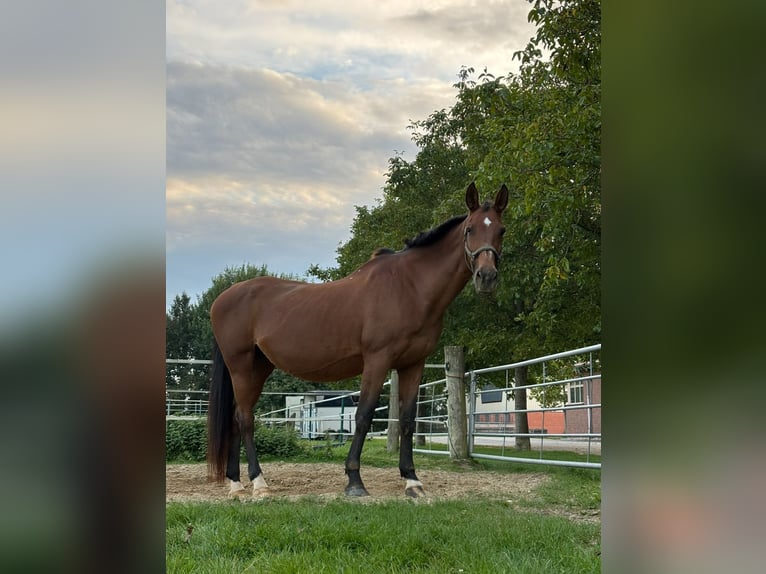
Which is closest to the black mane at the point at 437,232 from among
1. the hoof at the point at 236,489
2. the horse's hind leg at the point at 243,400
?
the horse's hind leg at the point at 243,400

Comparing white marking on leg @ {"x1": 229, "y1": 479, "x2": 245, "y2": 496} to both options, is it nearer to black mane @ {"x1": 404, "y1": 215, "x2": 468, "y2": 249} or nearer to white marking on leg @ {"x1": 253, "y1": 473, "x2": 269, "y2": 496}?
white marking on leg @ {"x1": 253, "y1": 473, "x2": 269, "y2": 496}

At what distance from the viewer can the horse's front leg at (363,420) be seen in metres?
5.01

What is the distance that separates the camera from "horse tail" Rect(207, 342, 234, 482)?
227 inches

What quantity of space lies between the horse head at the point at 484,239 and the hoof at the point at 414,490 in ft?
5.30

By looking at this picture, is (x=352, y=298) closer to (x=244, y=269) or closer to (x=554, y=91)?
(x=554, y=91)

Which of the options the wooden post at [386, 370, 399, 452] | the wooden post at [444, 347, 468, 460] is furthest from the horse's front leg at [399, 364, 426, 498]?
the wooden post at [386, 370, 399, 452]

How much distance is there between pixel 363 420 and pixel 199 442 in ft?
13.8

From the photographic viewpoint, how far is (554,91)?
764 cm

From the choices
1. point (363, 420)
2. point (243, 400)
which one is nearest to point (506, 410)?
point (363, 420)

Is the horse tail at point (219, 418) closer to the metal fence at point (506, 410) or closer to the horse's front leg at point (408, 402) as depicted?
the horse's front leg at point (408, 402)

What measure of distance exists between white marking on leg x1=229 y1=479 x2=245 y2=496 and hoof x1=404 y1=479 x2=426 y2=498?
4.57 feet

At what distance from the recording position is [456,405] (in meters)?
8.53
